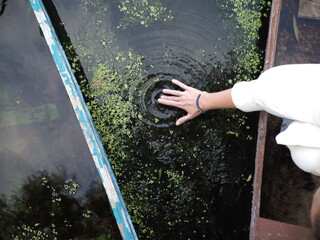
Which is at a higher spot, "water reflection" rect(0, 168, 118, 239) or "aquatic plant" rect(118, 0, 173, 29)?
"aquatic plant" rect(118, 0, 173, 29)

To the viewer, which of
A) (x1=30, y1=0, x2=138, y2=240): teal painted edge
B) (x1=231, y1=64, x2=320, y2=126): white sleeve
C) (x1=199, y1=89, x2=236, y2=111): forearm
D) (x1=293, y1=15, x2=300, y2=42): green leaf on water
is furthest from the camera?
(x1=293, y1=15, x2=300, y2=42): green leaf on water

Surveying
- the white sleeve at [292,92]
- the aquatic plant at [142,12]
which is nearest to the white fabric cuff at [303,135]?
the white sleeve at [292,92]

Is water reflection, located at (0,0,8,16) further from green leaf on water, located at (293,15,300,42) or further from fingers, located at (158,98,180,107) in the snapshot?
green leaf on water, located at (293,15,300,42)

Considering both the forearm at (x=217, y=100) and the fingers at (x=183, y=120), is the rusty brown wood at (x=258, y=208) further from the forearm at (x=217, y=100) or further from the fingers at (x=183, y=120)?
the fingers at (x=183, y=120)

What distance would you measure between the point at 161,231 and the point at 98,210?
14.9 inches

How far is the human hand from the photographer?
1.52 m

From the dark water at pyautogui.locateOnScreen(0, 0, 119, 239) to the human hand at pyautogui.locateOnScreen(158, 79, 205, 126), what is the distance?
1.81ft

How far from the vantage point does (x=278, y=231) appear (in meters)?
1.30

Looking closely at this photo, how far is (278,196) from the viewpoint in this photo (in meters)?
1.55

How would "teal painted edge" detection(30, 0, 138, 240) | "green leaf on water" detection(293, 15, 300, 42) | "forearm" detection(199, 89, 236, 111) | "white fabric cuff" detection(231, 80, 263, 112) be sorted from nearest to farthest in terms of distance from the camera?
"white fabric cuff" detection(231, 80, 263, 112) < "forearm" detection(199, 89, 236, 111) < "teal painted edge" detection(30, 0, 138, 240) < "green leaf on water" detection(293, 15, 300, 42)

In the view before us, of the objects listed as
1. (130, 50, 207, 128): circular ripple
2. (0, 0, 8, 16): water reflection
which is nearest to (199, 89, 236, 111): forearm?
(130, 50, 207, 128): circular ripple

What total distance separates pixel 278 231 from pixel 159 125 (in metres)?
0.81

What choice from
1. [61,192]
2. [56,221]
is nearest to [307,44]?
[61,192]

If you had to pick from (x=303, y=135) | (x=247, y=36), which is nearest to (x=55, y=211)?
(x=303, y=135)
